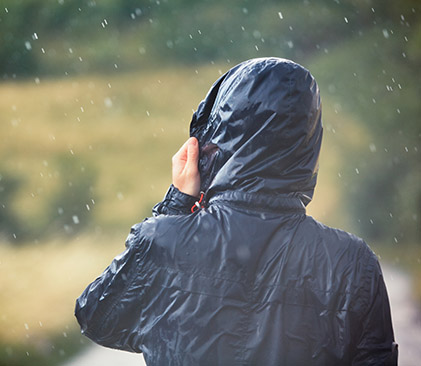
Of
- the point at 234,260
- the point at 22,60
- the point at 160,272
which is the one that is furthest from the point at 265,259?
the point at 22,60

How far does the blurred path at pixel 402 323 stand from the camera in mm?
7449

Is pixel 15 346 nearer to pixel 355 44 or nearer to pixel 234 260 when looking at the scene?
pixel 355 44

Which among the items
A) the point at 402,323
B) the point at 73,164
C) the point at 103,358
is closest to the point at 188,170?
the point at 402,323

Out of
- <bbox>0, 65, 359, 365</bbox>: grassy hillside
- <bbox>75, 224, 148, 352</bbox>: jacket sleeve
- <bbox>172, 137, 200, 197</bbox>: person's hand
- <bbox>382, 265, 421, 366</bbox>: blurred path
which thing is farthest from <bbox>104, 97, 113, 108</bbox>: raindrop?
<bbox>75, 224, 148, 352</bbox>: jacket sleeve

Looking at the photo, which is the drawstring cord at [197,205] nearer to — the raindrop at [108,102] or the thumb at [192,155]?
the thumb at [192,155]

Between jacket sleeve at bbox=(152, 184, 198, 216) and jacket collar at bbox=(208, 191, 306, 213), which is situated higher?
jacket collar at bbox=(208, 191, 306, 213)

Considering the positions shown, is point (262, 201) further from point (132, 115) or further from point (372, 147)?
point (132, 115)

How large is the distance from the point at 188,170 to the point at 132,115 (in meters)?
9.04

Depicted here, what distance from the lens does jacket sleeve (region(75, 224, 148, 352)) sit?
1.08 m

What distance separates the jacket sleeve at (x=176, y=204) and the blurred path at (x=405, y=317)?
699cm

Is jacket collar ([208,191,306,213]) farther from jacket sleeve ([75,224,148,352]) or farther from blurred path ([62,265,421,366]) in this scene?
blurred path ([62,265,421,366])

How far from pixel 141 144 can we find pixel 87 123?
111 cm

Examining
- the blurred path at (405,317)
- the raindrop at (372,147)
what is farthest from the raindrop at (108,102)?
the blurred path at (405,317)

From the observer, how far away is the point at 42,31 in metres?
9.36
